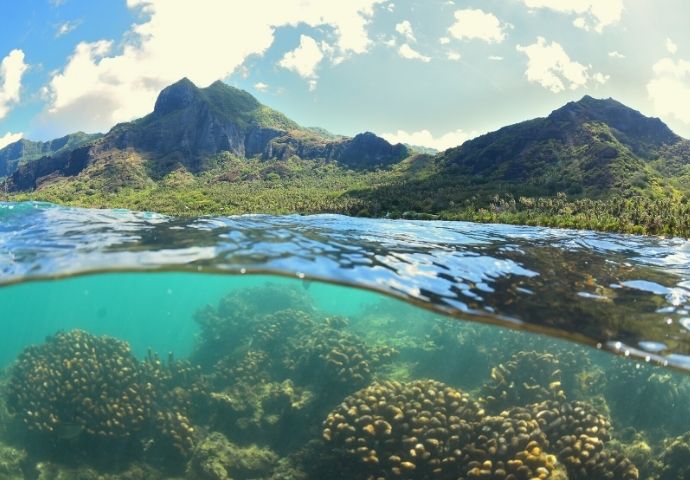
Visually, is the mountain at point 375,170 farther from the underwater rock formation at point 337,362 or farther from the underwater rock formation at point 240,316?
the underwater rock formation at point 337,362

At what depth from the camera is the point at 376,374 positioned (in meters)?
15.3

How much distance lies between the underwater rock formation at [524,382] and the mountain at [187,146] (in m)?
110

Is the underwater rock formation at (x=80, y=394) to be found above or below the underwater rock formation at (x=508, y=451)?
below

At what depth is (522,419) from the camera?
10.4 m

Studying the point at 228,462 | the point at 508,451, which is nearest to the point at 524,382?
the point at 508,451

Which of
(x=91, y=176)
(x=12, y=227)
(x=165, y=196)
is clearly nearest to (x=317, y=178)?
(x=165, y=196)

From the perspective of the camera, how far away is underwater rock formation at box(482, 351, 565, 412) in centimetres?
1241

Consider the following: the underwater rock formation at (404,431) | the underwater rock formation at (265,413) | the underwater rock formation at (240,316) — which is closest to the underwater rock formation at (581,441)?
the underwater rock formation at (404,431)

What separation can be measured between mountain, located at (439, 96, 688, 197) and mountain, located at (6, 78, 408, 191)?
38.3 metres

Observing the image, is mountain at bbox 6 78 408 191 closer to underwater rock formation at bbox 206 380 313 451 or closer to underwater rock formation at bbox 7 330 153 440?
underwater rock formation at bbox 7 330 153 440

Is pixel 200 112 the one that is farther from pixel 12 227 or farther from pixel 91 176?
pixel 12 227

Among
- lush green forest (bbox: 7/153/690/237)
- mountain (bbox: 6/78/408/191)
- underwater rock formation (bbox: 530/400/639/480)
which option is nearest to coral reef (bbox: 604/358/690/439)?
underwater rock formation (bbox: 530/400/639/480)

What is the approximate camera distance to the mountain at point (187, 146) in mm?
134000

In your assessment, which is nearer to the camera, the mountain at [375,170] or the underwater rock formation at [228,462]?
the underwater rock formation at [228,462]
